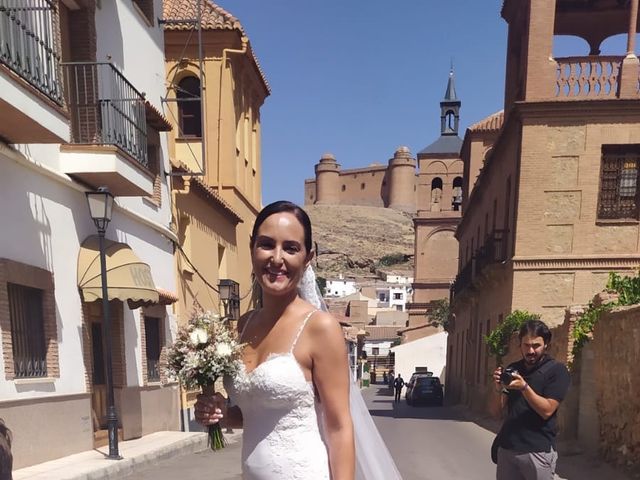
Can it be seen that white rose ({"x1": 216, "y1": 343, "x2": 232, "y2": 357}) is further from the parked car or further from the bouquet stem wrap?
the parked car

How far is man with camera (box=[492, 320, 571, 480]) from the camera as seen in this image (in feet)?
10.7

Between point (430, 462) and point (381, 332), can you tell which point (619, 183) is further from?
point (381, 332)

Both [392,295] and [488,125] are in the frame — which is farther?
[392,295]

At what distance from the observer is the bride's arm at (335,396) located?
1.80 metres

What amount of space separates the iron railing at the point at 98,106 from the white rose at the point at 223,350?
6.27 metres

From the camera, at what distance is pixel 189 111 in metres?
14.9

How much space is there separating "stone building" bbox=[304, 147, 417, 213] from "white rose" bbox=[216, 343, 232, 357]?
9372 cm

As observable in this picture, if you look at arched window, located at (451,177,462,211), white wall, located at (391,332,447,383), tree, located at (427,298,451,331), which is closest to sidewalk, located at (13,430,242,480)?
white wall, located at (391,332,447,383)

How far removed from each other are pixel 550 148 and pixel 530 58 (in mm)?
2404

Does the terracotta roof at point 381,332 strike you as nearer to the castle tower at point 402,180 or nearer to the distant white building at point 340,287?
the distant white building at point 340,287

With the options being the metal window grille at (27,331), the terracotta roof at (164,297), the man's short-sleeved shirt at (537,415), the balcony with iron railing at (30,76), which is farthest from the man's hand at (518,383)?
the terracotta roof at (164,297)

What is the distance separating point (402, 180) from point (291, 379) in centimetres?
9442

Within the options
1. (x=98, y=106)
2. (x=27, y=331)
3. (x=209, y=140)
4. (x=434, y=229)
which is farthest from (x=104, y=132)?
(x=434, y=229)

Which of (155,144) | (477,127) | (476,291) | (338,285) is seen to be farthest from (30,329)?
(338,285)
